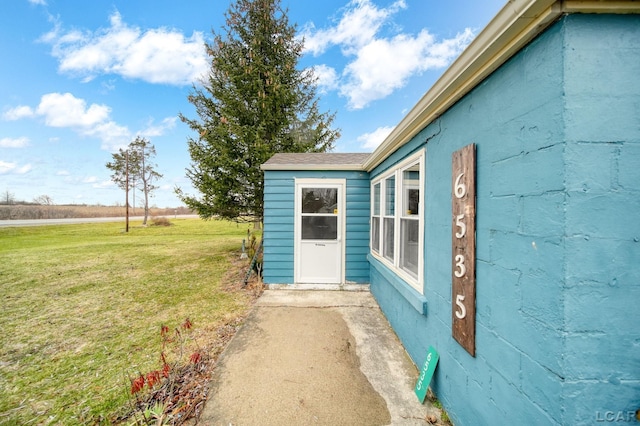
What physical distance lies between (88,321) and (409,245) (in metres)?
5.49

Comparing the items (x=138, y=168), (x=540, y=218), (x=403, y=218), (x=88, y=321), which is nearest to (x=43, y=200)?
(x=138, y=168)

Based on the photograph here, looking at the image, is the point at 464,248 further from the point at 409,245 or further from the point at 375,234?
the point at 375,234

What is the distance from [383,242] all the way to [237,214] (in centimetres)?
647

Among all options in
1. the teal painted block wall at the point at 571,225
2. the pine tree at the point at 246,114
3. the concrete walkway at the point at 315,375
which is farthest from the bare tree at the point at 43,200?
the teal painted block wall at the point at 571,225

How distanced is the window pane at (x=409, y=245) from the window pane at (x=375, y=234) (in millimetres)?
1362

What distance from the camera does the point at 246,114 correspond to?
9281 millimetres

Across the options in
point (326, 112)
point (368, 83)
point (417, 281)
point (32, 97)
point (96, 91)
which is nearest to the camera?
point (417, 281)

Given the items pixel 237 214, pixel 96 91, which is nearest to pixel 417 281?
pixel 237 214

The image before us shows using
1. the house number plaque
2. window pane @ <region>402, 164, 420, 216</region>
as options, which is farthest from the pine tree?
the house number plaque

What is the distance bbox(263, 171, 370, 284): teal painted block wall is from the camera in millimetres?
5633

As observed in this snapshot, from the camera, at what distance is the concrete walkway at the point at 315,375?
2.16m

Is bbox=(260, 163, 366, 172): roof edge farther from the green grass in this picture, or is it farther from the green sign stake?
the green sign stake

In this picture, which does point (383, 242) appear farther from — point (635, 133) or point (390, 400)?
point (635, 133)

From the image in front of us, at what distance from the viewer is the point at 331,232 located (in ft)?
18.8
